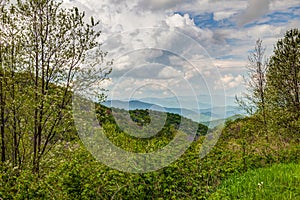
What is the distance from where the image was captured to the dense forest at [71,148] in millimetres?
6207

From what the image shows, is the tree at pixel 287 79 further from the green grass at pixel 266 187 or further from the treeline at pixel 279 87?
the green grass at pixel 266 187

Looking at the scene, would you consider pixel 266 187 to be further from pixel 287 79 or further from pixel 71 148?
pixel 287 79

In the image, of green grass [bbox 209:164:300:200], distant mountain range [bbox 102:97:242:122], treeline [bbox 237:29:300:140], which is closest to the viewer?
green grass [bbox 209:164:300:200]

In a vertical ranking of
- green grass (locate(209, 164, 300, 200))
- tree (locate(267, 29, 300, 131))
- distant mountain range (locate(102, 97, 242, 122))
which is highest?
tree (locate(267, 29, 300, 131))

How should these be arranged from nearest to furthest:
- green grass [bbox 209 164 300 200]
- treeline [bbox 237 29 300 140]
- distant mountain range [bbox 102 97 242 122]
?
green grass [bbox 209 164 300 200] → distant mountain range [bbox 102 97 242 122] → treeline [bbox 237 29 300 140]

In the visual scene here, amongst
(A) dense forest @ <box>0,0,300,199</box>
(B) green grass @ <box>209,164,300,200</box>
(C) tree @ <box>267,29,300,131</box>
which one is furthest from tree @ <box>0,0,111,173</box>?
(C) tree @ <box>267,29,300,131</box>

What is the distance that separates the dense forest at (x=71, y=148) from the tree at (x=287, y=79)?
4.64 m

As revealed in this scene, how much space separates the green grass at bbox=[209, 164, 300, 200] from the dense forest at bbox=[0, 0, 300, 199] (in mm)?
21

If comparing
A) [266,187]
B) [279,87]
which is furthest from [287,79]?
[266,187]

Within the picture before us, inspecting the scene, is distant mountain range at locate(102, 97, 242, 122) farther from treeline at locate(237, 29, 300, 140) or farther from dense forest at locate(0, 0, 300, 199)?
treeline at locate(237, 29, 300, 140)

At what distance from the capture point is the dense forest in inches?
244

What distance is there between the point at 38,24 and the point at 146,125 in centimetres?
417

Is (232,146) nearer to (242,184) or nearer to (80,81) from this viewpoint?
(242,184)

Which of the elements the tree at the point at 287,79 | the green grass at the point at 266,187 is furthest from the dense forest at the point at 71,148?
the tree at the point at 287,79
